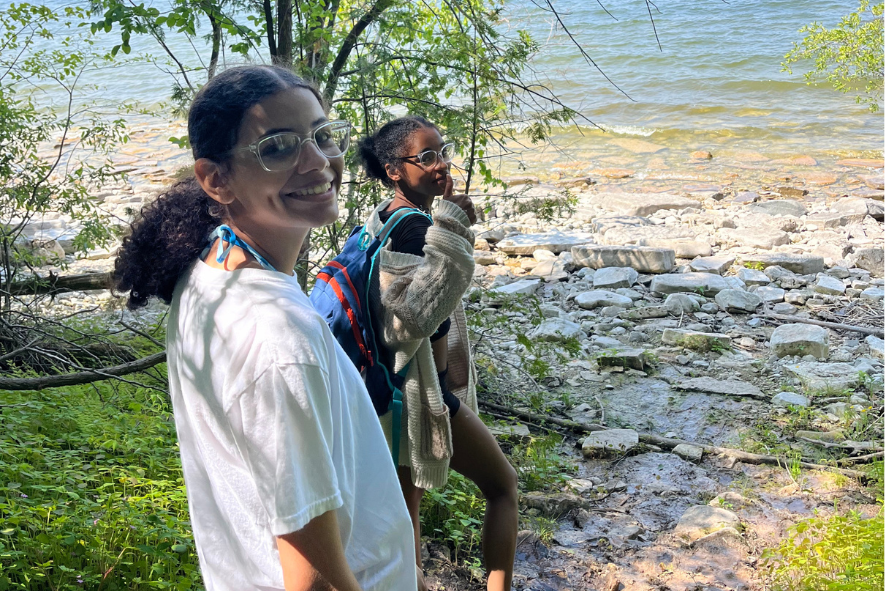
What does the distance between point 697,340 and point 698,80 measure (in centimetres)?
1403

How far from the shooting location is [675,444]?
5.06 metres

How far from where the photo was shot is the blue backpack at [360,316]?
8.57ft

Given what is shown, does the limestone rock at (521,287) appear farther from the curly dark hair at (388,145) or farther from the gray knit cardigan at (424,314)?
the gray knit cardigan at (424,314)

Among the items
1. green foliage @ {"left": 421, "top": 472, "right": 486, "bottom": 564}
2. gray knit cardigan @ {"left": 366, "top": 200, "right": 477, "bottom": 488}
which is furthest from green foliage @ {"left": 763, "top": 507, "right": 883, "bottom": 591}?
gray knit cardigan @ {"left": 366, "top": 200, "right": 477, "bottom": 488}

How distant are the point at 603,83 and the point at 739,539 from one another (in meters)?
16.6

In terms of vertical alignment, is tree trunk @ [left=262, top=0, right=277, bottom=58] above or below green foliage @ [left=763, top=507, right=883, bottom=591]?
above

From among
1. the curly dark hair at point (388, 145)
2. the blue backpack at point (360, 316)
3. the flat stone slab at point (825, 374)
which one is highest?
the curly dark hair at point (388, 145)

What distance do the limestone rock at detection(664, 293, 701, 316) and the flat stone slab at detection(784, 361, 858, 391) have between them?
1.34 m

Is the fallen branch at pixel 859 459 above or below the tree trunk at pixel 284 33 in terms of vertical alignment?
below

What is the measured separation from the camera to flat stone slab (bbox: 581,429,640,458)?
4961mm

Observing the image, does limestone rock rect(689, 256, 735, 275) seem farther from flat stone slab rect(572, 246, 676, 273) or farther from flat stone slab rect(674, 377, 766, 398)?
flat stone slab rect(674, 377, 766, 398)

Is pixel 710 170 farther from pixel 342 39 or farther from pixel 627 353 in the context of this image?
pixel 342 39

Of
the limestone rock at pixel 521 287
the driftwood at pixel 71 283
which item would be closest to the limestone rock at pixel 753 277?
the limestone rock at pixel 521 287

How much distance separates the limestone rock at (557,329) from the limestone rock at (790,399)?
1668mm
